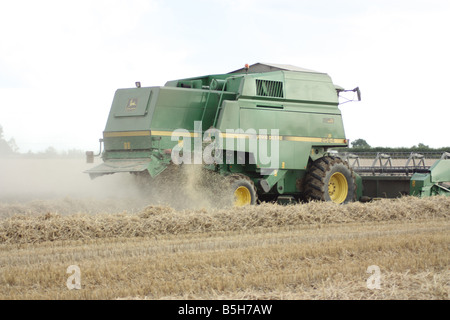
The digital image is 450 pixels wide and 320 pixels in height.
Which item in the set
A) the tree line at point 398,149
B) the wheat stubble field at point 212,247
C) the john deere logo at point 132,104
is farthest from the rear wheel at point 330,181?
the tree line at point 398,149

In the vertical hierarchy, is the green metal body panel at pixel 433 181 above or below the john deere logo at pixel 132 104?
below

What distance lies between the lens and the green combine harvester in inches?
456

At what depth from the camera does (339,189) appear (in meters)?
13.9

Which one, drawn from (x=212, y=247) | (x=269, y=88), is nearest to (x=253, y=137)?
(x=269, y=88)

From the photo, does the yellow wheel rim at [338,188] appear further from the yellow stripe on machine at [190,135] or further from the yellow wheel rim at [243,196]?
the yellow wheel rim at [243,196]

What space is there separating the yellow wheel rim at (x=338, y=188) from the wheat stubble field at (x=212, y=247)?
1285 millimetres

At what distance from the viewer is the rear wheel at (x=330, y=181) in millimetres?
13172

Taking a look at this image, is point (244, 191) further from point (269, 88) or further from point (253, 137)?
point (269, 88)

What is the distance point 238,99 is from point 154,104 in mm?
1857

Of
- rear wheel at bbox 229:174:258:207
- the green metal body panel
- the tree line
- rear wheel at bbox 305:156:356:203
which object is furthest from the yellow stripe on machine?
the tree line

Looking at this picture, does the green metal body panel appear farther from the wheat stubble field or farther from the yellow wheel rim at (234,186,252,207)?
the yellow wheel rim at (234,186,252,207)

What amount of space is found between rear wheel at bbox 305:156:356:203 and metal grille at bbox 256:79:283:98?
1.92 m

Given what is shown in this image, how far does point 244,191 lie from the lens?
1219cm

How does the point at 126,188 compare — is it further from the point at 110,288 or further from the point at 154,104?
the point at 110,288
